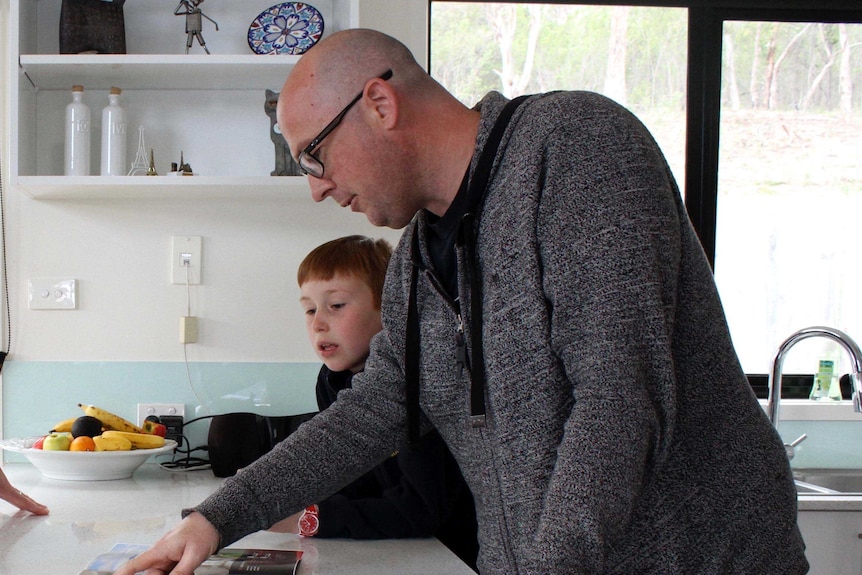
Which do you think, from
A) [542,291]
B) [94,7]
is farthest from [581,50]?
[542,291]

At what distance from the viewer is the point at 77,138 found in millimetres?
2100

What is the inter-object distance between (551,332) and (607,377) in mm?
97

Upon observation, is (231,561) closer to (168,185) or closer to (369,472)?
(369,472)

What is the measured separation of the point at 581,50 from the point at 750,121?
1.73ft

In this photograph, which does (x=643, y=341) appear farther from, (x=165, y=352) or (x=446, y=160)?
(x=165, y=352)

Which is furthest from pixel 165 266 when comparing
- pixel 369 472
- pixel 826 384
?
pixel 826 384

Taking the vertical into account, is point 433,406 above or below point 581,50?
below

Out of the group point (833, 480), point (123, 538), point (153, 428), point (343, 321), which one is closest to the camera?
point (123, 538)

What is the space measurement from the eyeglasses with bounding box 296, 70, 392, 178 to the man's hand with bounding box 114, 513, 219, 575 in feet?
1.50

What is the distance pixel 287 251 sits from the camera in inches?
89.7

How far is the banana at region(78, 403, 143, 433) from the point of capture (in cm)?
202

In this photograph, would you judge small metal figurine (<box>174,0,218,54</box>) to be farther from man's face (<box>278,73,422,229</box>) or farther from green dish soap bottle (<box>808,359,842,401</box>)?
green dish soap bottle (<box>808,359,842,401</box>)

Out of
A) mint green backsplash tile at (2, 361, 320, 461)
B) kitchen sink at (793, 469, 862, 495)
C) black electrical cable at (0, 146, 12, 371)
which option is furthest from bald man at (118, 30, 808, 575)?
kitchen sink at (793, 469, 862, 495)

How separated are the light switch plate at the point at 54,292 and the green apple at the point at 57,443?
0.44 meters
